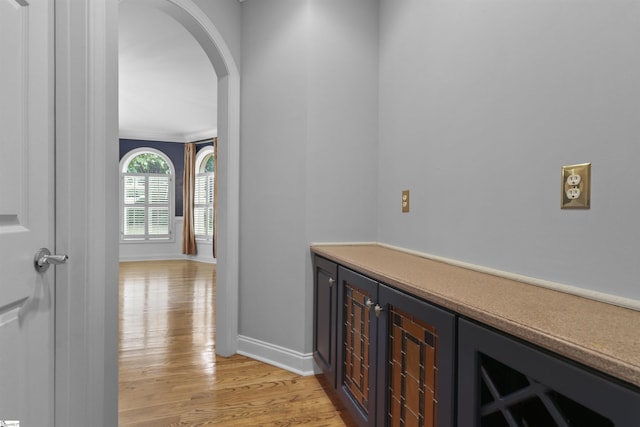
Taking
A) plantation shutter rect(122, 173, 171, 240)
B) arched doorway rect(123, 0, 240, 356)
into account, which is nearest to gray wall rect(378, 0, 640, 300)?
arched doorway rect(123, 0, 240, 356)

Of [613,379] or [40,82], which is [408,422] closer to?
[613,379]

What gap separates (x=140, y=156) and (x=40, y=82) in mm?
6858

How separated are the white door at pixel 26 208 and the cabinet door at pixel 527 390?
51.2 inches

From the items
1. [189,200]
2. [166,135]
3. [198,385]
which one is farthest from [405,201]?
[166,135]

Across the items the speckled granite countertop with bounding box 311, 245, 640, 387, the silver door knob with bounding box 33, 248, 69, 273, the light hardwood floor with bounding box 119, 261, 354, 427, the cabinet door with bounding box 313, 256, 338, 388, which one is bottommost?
the light hardwood floor with bounding box 119, 261, 354, 427

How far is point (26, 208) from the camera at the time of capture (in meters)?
1.09

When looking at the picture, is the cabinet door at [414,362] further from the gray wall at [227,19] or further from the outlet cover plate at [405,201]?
the gray wall at [227,19]

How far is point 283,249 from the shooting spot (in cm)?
231

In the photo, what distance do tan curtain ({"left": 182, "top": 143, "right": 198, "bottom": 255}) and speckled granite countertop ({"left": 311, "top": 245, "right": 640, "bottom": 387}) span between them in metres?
6.47

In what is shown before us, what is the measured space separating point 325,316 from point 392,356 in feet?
2.60

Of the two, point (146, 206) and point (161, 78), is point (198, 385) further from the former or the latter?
point (146, 206)

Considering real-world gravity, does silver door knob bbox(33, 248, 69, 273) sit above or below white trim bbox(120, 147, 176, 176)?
below

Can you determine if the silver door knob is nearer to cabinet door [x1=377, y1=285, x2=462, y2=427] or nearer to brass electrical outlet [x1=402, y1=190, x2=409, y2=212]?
cabinet door [x1=377, y1=285, x2=462, y2=427]

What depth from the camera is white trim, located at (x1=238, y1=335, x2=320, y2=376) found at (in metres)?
2.22
